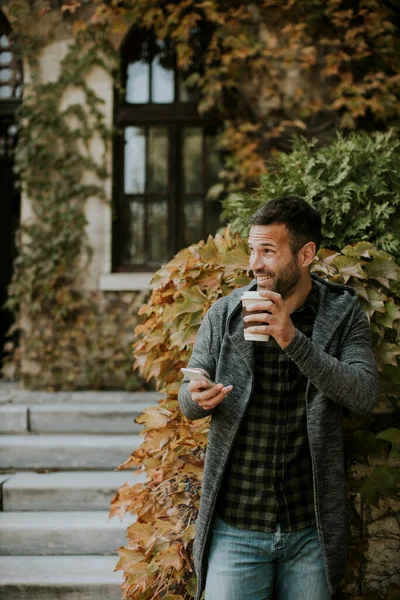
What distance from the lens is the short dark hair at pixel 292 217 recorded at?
2061 millimetres

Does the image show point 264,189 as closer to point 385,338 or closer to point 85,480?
point 385,338

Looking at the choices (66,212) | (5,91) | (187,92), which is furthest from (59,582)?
(5,91)

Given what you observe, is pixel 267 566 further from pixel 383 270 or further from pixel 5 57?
pixel 5 57

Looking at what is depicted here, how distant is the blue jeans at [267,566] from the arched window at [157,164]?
15.7 feet

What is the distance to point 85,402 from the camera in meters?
5.53

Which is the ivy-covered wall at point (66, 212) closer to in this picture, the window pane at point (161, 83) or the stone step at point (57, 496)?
the window pane at point (161, 83)

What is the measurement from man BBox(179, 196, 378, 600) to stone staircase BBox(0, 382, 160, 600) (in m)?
1.67

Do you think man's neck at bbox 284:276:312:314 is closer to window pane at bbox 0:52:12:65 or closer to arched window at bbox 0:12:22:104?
arched window at bbox 0:12:22:104

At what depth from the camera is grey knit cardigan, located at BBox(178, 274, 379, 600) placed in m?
1.97

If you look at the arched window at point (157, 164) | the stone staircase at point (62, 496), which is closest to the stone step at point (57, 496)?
the stone staircase at point (62, 496)

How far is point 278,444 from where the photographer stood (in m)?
2.02

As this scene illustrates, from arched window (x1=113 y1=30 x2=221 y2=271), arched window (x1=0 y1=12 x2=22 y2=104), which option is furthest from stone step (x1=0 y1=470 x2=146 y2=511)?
arched window (x1=0 y1=12 x2=22 y2=104)

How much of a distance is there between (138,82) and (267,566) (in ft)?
18.5

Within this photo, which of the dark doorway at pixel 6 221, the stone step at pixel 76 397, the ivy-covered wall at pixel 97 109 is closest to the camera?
the stone step at pixel 76 397
